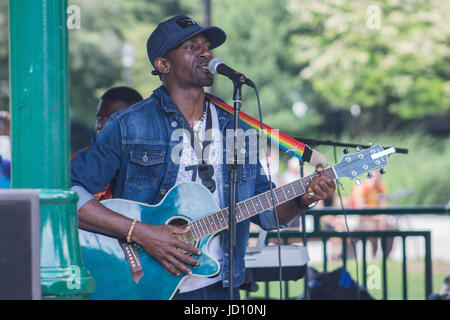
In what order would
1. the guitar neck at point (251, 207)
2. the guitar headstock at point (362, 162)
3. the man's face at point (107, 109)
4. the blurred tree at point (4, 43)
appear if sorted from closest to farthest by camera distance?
the guitar neck at point (251, 207), the guitar headstock at point (362, 162), the man's face at point (107, 109), the blurred tree at point (4, 43)

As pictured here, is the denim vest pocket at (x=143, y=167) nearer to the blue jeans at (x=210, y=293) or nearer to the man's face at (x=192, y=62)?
the man's face at (x=192, y=62)

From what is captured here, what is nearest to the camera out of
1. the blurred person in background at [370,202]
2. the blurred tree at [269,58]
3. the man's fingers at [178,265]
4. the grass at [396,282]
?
the man's fingers at [178,265]

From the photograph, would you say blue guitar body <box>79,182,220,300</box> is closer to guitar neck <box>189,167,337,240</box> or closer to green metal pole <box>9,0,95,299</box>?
guitar neck <box>189,167,337,240</box>

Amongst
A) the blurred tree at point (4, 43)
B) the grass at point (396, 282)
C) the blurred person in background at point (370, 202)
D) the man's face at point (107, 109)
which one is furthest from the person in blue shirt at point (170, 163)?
the blurred tree at point (4, 43)

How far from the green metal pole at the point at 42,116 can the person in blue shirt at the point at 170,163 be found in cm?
114

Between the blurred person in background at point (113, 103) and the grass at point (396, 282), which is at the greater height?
the blurred person in background at point (113, 103)

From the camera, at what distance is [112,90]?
573 cm

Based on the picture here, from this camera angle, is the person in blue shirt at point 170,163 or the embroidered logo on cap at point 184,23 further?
the embroidered logo on cap at point 184,23

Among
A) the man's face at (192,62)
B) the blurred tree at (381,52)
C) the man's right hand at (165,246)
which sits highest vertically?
the blurred tree at (381,52)

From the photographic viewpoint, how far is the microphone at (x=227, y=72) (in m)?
3.41

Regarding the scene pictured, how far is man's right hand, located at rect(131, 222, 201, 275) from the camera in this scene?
12.1 ft
